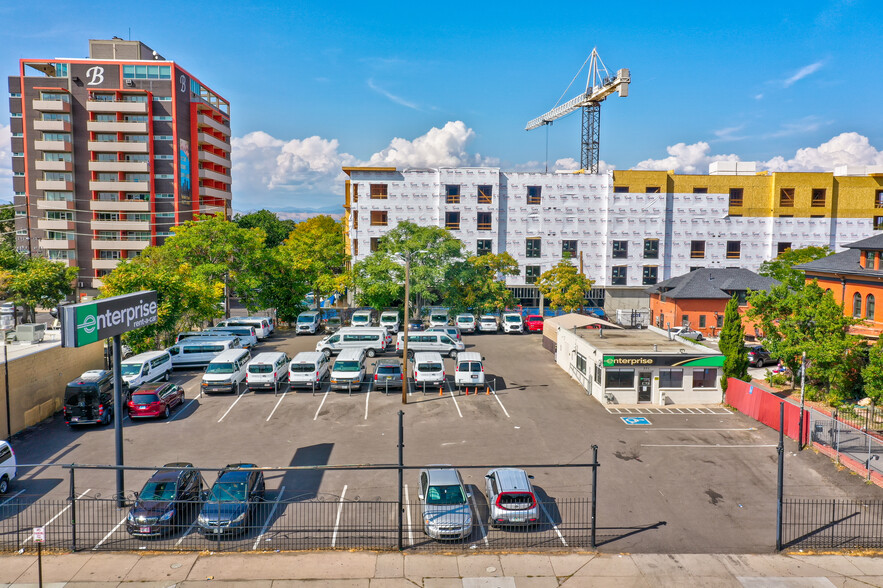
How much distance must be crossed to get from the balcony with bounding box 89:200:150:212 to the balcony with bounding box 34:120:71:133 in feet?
30.3

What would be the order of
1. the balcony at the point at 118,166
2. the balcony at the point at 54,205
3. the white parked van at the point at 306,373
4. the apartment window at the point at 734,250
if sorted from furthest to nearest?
the balcony at the point at 118,166 → the balcony at the point at 54,205 → the apartment window at the point at 734,250 → the white parked van at the point at 306,373

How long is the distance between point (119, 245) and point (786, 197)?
268 ft

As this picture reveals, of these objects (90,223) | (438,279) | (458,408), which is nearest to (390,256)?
(438,279)

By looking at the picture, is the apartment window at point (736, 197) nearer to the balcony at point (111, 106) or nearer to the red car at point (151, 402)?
the red car at point (151, 402)

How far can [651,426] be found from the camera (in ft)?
88.0

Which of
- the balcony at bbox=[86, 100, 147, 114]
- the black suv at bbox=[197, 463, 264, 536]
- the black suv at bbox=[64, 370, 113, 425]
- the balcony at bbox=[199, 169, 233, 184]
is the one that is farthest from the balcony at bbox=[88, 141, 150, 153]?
the black suv at bbox=[197, 463, 264, 536]

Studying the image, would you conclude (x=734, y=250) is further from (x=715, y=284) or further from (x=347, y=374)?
(x=347, y=374)

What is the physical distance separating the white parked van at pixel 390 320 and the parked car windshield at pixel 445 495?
107 ft

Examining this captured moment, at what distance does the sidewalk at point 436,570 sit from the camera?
14289 mm

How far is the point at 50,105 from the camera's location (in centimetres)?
7012

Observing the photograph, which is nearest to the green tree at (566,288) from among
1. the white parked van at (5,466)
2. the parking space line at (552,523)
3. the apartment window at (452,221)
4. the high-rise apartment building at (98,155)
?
the apartment window at (452,221)

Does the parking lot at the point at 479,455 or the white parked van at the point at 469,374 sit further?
the white parked van at the point at 469,374

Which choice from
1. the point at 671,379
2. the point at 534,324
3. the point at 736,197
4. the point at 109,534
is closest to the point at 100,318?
the point at 109,534

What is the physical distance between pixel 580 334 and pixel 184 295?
87.1 feet
